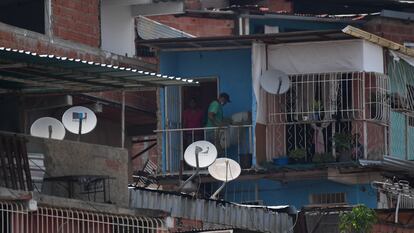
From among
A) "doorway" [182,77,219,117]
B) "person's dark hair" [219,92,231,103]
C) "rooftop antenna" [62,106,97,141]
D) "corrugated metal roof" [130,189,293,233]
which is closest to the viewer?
"rooftop antenna" [62,106,97,141]

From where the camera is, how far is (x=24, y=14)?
28719mm

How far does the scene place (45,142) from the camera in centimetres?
2261

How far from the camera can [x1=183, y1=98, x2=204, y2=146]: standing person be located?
30.3 meters

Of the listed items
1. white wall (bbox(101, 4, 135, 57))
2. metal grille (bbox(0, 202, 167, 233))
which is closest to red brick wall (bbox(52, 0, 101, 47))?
white wall (bbox(101, 4, 135, 57))

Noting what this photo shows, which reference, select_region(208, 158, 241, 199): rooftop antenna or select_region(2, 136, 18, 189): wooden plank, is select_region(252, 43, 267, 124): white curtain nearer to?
select_region(208, 158, 241, 199): rooftop antenna

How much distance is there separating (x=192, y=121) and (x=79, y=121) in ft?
18.2

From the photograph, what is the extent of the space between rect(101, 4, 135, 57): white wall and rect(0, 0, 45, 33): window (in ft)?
6.52

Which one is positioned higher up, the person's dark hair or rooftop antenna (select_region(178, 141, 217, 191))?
the person's dark hair

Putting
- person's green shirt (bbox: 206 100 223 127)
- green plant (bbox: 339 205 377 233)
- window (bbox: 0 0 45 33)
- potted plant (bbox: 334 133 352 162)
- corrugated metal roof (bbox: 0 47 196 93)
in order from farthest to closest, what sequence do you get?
person's green shirt (bbox: 206 100 223 127)
potted plant (bbox: 334 133 352 162)
window (bbox: 0 0 45 33)
green plant (bbox: 339 205 377 233)
corrugated metal roof (bbox: 0 47 196 93)

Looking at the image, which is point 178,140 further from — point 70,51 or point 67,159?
point 67,159

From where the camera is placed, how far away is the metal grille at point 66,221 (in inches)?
835

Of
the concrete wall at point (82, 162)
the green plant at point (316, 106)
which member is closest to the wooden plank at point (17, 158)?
the concrete wall at point (82, 162)

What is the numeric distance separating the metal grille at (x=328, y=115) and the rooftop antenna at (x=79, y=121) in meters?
5.40

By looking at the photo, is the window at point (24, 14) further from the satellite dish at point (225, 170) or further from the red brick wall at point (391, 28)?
the red brick wall at point (391, 28)
